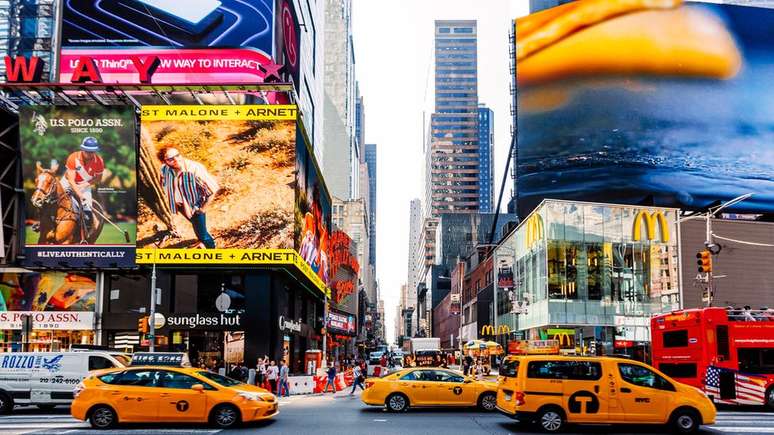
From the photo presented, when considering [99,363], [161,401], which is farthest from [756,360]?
[99,363]

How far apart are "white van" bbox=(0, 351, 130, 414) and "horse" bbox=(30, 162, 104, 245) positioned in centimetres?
2038

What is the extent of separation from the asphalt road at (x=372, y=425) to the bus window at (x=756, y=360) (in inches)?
96.1

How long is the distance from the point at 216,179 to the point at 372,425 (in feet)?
89.9

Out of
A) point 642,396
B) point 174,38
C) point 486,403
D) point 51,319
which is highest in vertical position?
point 174,38

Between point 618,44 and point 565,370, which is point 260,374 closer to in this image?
point 565,370

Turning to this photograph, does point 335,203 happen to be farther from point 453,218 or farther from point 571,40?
point 571,40

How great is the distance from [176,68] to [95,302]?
765 inches

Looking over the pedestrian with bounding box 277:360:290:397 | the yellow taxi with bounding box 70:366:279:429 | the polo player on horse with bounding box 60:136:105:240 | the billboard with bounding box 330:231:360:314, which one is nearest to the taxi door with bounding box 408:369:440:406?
the yellow taxi with bounding box 70:366:279:429

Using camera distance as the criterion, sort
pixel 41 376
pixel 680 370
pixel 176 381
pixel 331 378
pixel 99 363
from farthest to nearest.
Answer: pixel 331 378 < pixel 680 370 < pixel 99 363 < pixel 41 376 < pixel 176 381

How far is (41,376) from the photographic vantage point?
79.8 ft

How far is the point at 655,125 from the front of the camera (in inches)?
3718

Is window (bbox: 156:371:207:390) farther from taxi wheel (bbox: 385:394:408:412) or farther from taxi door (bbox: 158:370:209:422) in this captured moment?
taxi wheel (bbox: 385:394:408:412)

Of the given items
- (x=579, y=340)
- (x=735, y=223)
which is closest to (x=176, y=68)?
(x=579, y=340)

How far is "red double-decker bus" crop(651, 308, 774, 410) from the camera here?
26125 mm
